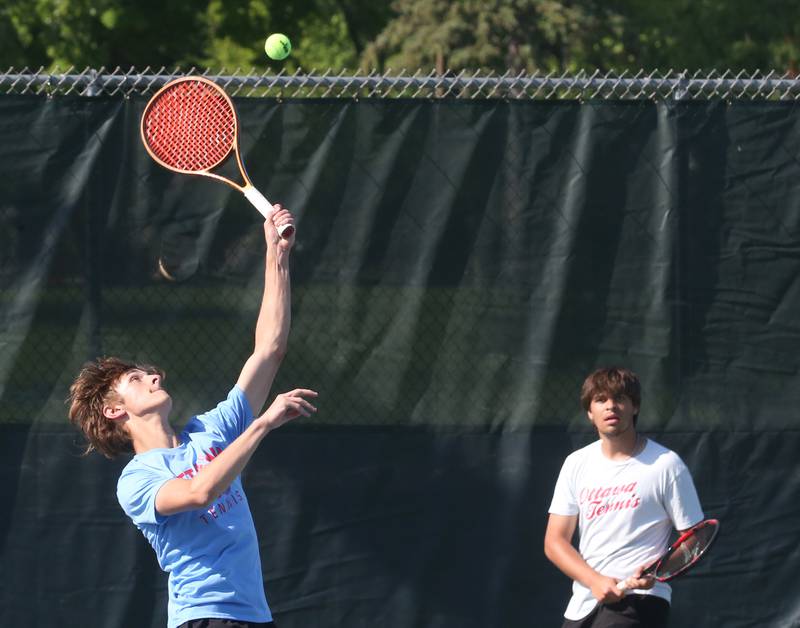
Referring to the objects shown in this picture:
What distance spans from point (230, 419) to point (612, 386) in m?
1.40

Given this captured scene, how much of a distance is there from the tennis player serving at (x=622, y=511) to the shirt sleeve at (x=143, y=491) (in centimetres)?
160

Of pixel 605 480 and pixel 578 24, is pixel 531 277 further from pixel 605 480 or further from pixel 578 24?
pixel 578 24

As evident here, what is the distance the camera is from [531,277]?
5324 millimetres

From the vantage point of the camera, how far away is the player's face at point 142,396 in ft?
12.0

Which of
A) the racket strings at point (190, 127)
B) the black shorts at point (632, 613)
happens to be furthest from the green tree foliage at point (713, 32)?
the black shorts at point (632, 613)

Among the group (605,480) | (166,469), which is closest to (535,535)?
(605,480)

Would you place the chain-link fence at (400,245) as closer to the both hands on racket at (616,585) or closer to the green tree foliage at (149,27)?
the both hands on racket at (616,585)

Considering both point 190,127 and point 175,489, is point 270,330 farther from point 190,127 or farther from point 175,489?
point 190,127

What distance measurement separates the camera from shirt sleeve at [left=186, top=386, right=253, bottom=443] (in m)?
3.83

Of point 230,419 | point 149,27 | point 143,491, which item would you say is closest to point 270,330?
point 230,419

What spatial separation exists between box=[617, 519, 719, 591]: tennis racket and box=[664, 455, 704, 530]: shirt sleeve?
70mm

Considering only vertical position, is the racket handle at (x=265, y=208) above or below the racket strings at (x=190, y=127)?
below

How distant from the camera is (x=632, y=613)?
4.43 metres

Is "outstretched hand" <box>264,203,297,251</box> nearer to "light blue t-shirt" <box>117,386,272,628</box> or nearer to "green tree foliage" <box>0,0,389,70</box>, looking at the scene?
"light blue t-shirt" <box>117,386,272,628</box>
